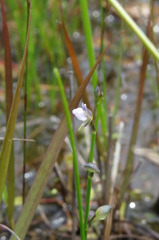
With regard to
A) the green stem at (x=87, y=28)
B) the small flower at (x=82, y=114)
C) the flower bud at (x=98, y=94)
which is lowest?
the small flower at (x=82, y=114)

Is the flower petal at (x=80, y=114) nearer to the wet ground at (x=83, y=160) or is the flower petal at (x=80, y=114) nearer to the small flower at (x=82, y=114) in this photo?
the small flower at (x=82, y=114)

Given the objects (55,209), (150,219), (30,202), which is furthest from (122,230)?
(30,202)

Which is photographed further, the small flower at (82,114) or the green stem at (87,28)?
the green stem at (87,28)

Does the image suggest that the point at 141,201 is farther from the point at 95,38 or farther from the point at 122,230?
the point at 95,38

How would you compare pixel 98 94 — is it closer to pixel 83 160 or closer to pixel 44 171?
pixel 44 171

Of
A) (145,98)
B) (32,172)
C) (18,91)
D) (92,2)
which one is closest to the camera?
(18,91)

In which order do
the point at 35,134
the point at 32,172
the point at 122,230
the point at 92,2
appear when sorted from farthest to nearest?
the point at 92,2
the point at 35,134
the point at 32,172
the point at 122,230

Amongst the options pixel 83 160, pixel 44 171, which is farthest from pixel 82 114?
pixel 83 160

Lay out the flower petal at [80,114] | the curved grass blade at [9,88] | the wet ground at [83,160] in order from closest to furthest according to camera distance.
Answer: the flower petal at [80,114]
the curved grass blade at [9,88]
the wet ground at [83,160]

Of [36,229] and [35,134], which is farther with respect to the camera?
[35,134]

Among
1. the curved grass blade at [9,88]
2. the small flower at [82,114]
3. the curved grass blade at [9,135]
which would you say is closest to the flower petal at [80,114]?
the small flower at [82,114]

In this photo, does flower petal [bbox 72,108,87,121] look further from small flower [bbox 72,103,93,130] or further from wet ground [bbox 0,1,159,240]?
wet ground [bbox 0,1,159,240]
